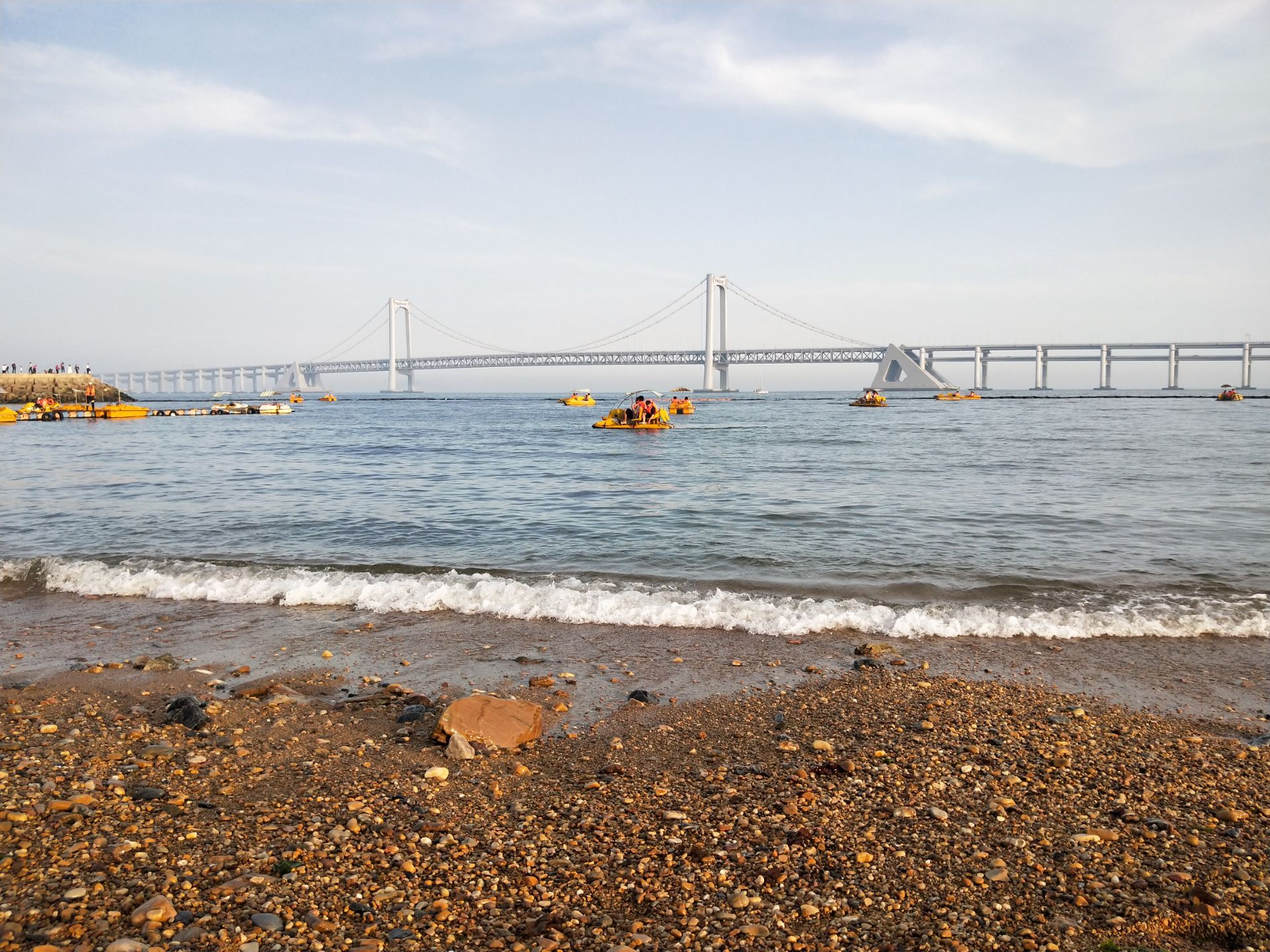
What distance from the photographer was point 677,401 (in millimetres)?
56406

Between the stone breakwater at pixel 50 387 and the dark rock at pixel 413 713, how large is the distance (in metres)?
73.1

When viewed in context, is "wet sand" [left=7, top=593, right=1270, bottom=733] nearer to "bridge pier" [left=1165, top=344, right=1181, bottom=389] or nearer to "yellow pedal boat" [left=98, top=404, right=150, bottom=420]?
"yellow pedal boat" [left=98, top=404, right=150, bottom=420]

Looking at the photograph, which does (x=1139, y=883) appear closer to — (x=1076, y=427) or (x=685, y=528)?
(x=685, y=528)

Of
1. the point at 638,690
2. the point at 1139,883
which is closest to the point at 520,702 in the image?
the point at 638,690

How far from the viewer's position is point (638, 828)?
328 centimetres

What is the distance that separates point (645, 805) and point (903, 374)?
12178cm

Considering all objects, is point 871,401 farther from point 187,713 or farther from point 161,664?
point 187,713

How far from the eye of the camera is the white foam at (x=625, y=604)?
6.78m

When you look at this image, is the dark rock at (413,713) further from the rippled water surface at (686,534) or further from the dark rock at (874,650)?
the dark rock at (874,650)

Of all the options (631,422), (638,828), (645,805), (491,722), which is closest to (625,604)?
(491,722)

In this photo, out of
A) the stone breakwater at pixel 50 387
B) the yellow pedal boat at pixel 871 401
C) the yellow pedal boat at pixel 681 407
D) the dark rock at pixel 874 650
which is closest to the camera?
the dark rock at pixel 874 650

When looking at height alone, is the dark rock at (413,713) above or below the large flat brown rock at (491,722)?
below

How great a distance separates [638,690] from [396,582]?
12.7 feet

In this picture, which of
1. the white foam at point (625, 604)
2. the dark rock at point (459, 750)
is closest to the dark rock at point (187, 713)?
the dark rock at point (459, 750)
